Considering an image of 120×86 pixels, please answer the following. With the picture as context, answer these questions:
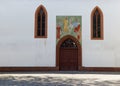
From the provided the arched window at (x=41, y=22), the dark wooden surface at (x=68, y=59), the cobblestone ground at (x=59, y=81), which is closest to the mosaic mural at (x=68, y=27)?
the arched window at (x=41, y=22)

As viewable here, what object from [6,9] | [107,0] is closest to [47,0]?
[6,9]

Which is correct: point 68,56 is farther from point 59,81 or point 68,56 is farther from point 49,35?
point 59,81

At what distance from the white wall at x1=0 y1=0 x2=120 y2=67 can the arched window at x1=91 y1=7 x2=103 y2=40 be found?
363 millimetres

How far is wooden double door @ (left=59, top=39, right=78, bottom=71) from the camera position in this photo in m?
24.8

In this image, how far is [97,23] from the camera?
81.5 ft

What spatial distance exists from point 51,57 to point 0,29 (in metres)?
5.17

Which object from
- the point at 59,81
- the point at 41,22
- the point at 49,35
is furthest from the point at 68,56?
the point at 59,81

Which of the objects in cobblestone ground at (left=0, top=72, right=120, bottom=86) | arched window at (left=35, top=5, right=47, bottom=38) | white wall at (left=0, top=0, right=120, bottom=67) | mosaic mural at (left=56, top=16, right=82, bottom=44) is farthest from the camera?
arched window at (left=35, top=5, right=47, bottom=38)

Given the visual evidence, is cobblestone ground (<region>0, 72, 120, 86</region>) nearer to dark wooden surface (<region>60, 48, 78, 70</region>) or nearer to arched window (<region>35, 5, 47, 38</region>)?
dark wooden surface (<region>60, 48, 78, 70</region>)

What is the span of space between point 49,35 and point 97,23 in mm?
4446

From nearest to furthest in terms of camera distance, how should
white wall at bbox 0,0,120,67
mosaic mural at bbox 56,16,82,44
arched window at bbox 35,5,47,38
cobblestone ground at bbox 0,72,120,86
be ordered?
1. cobblestone ground at bbox 0,72,120,86
2. white wall at bbox 0,0,120,67
3. mosaic mural at bbox 56,16,82,44
4. arched window at bbox 35,5,47,38

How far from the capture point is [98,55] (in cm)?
2427

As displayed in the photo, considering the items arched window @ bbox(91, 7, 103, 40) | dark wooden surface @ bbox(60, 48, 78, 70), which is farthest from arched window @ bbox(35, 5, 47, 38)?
arched window @ bbox(91, 7, 103, 40)

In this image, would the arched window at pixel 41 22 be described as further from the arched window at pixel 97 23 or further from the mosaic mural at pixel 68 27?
the arched window at pixel 97 23
